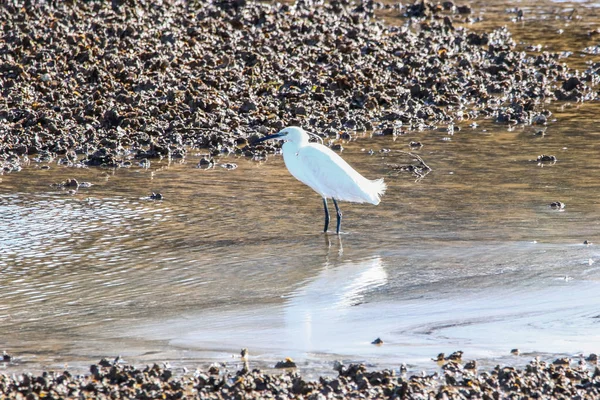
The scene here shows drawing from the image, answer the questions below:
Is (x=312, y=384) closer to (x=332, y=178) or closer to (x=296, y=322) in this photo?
(x=296, y=322)

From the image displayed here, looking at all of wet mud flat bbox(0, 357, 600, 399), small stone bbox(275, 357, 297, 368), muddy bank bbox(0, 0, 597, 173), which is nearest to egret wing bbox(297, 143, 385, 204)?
muddy bank bbox(0, 0, 597, 173)

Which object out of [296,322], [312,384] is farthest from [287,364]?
[296,322]

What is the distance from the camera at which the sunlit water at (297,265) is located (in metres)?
7.03

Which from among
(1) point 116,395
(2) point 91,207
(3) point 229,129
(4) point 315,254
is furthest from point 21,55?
(1) point 116,395

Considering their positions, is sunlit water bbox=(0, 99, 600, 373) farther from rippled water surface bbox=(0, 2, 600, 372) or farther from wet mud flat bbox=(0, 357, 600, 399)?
wet mud flat bbox=(0, 357, 600, 399)

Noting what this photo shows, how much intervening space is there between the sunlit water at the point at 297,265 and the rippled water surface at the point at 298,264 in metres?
0.02

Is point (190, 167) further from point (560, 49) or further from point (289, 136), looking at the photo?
point (560, 49)

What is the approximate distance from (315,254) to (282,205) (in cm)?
195

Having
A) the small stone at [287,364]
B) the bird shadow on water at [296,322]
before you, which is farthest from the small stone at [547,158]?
the small stone at [287,364]

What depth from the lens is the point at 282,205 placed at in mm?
11625

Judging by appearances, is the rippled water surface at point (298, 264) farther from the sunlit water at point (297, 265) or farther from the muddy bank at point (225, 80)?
the muddy bank at point (225, 80)

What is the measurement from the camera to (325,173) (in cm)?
1083

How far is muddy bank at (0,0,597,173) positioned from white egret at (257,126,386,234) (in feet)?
10.7

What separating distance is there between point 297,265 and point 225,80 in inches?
328
